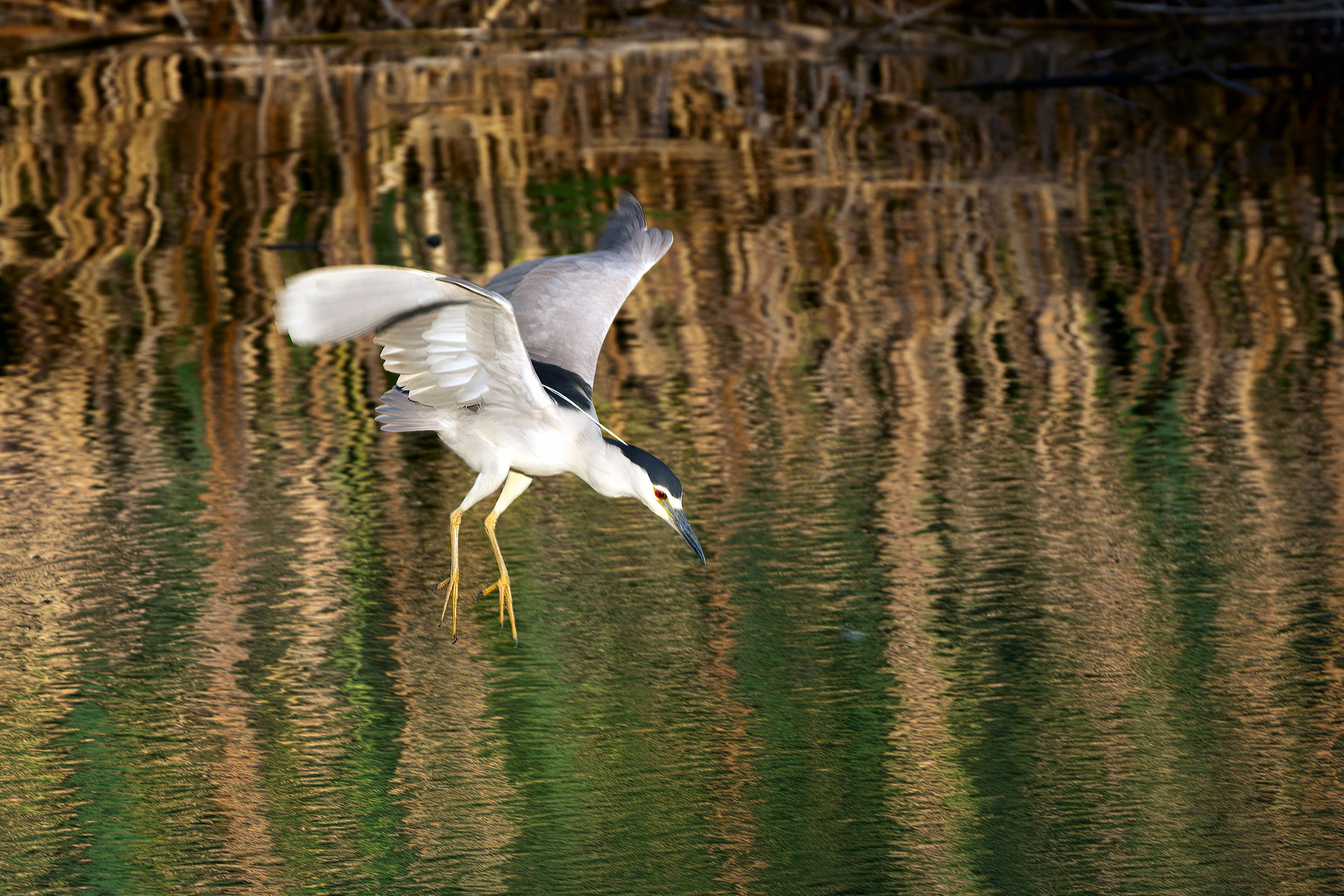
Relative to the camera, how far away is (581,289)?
4.82 meters

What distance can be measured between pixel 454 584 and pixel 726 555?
0.70 meters

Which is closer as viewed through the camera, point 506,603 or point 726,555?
point 506,603

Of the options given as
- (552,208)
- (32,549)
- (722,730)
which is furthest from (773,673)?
(552,208)

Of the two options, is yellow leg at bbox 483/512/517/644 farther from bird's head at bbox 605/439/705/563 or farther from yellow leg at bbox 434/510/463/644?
bird's head at bbox 605/439/705/563

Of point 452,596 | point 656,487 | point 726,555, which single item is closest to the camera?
point 656,487

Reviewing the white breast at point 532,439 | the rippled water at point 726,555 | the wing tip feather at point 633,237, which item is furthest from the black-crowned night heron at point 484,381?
the wing tip feather at point 633,237

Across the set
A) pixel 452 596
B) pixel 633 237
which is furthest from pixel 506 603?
pixel 633 237

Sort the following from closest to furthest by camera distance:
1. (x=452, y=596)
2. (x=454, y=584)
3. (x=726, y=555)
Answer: (x=454, y=584) < (x=452, y=596) < (x=726, y=555)

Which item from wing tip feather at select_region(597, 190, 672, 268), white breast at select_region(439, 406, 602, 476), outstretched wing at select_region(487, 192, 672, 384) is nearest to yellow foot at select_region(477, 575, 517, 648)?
white breast at select_region(439, 406, 602, 476)

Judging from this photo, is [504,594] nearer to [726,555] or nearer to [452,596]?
[452,596]

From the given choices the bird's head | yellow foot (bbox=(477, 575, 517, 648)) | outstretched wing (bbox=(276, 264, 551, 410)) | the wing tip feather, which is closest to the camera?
outstretched wing (bbox=(276, 264, 551, 410))

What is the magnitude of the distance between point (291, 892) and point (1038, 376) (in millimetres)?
3309

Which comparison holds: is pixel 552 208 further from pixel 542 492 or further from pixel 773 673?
pixel 773 673

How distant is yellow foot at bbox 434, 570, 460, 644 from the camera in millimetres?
3965
